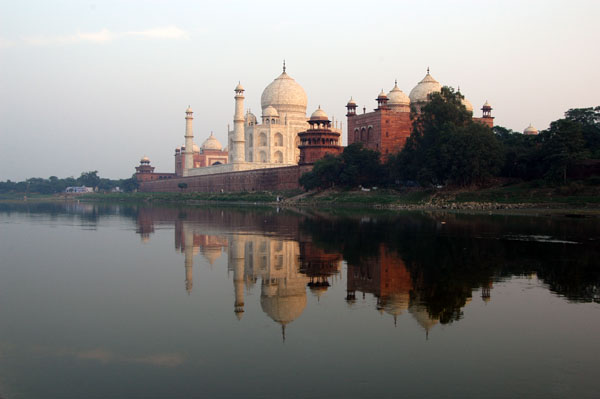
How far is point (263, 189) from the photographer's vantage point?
60844 millimetres

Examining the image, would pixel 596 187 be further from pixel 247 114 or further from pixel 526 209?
pixel 247 114

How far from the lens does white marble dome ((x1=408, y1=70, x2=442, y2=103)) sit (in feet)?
178

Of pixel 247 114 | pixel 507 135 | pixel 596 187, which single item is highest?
pixel 247 114

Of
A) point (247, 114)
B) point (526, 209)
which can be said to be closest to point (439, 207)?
point (526, 209)

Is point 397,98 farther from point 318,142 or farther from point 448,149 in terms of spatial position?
point 448,149

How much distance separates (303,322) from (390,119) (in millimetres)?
45963

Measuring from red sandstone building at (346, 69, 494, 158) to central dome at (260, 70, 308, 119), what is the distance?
1432 cm

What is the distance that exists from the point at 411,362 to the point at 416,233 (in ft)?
44.9

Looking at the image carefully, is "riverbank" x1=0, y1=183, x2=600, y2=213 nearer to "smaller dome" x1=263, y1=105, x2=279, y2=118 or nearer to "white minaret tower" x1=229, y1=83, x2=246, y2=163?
"white minaret tower" x1=229, y1=83, x2=246, y2=163

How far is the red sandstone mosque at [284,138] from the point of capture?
5281 cm

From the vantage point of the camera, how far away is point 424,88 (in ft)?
180

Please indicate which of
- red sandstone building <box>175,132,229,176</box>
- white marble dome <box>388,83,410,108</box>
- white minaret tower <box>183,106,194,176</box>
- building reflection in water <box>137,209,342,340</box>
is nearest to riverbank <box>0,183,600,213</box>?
white marble dome <box>388,83,410,108</box>

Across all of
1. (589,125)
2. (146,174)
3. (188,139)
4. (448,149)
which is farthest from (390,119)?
(146,174)

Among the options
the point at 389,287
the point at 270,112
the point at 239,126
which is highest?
the point at 270,112
